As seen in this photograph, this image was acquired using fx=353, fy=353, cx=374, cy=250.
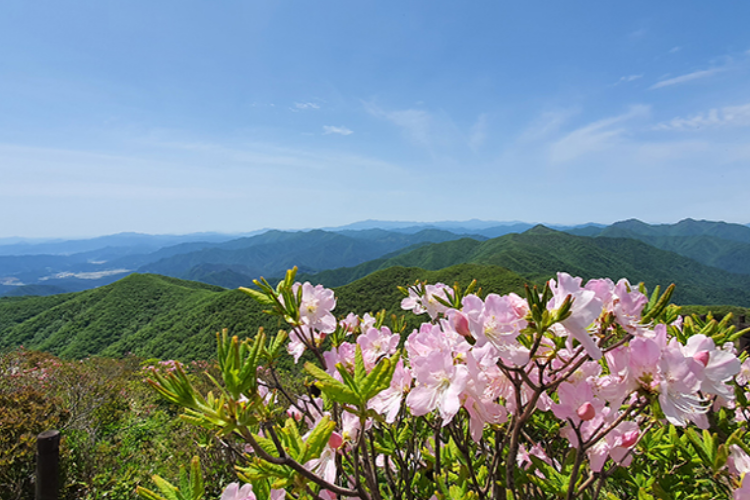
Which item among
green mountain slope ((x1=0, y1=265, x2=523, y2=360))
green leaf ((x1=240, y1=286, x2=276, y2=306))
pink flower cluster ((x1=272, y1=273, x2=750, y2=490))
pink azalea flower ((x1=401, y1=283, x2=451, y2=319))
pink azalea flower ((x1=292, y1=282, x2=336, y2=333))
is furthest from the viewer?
green mountain slope ((x1=0, y1=265, x2=523, y2=360))

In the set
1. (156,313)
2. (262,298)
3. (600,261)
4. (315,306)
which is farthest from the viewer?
(600,261)

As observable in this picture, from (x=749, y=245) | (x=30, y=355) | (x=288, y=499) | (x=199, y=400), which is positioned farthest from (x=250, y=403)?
(x=749, y=245)

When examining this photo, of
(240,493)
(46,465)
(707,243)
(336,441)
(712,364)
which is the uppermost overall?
(712,364)

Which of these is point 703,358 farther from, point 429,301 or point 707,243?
point 707,243

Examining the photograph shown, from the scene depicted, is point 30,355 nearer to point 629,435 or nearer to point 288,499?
point 288,499

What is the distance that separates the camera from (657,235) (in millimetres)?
193875

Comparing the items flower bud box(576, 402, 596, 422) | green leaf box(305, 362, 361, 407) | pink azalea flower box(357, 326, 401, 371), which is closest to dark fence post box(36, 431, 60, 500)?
pink azalea flower box(357, 326, 401, 371)

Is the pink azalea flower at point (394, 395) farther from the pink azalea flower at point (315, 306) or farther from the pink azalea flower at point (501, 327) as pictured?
the pink azalea flower at point (315, 306)

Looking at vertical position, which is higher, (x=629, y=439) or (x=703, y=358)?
(x=703, y=358)

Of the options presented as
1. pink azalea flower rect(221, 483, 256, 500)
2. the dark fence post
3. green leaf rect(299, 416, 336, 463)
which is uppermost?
green leaf rect(299, 416, 336, 463)

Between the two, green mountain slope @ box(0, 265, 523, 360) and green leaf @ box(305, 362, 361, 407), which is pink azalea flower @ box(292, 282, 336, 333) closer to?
green leaf @ box(305, 362, 361, 407)

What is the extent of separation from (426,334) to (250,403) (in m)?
0.62

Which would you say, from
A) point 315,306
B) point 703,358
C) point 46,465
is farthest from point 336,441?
point 46,465

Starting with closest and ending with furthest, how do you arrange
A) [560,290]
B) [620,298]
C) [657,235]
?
[560,290], [620,298], [657,235]
